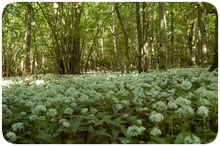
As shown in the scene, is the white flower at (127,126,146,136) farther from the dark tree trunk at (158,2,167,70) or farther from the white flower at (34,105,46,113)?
the dark tree trunk at (158,2,167,70)

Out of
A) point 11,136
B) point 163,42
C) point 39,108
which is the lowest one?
point 11,136

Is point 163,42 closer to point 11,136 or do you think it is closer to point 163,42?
point 163,42

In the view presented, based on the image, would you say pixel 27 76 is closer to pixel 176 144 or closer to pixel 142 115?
pixel 142 115

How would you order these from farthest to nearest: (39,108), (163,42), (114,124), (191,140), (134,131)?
1. (163,42)
2. (39,108)
3. (114,124)
4. (134,131)
5. (191,140)

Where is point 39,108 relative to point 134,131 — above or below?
above

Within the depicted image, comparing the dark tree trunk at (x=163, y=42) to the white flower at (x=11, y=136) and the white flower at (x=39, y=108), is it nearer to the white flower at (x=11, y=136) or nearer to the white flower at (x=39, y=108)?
the white flower at (x=39, y=108)

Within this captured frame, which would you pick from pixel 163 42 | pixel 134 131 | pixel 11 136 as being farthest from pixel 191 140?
pixel 163 42

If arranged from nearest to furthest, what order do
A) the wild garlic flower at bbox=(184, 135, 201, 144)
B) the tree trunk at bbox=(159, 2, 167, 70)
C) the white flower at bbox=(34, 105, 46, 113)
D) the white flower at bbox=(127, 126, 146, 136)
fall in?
the wild garlic flower at bbox=(184, 135, 201, 144)
the white flower at bbox=(127, 126, 146, 136)
the white flower at bbox=(34, 105, 46, 113)
the tree trunk at bbox=(159, 2, 167, 70)

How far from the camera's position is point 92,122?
2.36 metres

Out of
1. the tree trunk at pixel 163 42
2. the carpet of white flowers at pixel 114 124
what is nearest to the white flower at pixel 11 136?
the carpet of white flowers at pixel 114 124

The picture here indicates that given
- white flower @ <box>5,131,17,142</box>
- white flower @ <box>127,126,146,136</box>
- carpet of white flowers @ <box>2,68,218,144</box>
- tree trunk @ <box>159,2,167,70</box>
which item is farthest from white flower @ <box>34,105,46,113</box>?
tree trunk @ <box>159,2,167,70</box>

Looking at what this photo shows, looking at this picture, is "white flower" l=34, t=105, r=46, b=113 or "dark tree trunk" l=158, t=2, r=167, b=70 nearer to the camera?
"white flower" l=34, t=105, r=46, b=113

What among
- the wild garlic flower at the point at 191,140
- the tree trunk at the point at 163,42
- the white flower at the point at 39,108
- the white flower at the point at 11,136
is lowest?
the white flower at the point at 11,136

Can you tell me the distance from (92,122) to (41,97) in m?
1.53
